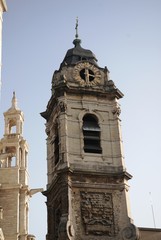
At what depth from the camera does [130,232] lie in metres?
28.8

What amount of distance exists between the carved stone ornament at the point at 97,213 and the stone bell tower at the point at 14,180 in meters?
6.37

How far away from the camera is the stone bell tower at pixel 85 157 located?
29062 mm

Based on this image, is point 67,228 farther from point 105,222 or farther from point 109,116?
point 109,116

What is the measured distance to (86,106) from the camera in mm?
32594

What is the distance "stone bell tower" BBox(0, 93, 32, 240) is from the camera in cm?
3556

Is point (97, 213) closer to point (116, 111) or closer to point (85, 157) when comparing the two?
point (85, 157)

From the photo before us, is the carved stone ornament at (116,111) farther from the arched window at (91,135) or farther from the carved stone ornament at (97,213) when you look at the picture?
the carved stone ornament at (97,213)

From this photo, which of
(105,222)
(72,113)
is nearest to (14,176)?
(72,113)

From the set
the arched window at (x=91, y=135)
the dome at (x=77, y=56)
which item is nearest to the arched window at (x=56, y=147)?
the arched window at (x=91, y=135)

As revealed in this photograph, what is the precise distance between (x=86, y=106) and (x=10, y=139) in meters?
8.92

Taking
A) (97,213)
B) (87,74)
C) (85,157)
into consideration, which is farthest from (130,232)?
(87,74)

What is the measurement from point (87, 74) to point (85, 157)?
5.18 meters

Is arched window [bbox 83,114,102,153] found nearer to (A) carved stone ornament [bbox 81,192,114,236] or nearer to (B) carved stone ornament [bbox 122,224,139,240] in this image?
(A) carved stone ornament [bbox 81,192,114,236]

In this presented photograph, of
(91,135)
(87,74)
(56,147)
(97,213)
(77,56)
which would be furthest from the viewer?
(77,56)
